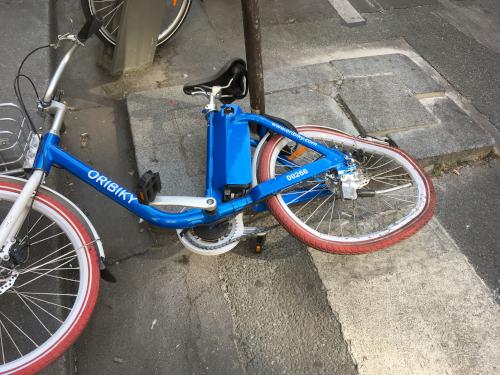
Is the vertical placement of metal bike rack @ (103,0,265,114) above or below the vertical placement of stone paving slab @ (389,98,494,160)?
above

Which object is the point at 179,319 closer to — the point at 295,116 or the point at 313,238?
the point at 313,238

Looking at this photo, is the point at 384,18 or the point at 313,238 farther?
the point at 384,18

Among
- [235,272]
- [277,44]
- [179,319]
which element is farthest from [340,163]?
[277,44]

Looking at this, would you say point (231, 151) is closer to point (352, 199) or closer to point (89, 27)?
point (352, 199)

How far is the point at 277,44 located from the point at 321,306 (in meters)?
2.97

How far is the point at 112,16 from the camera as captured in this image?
3.99m

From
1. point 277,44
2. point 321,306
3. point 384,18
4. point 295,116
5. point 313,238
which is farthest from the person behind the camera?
point 384,18

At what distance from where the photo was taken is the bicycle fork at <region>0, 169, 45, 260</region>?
1971 millimetres

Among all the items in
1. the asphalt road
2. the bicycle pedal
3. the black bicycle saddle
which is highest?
the black bicycle saddle

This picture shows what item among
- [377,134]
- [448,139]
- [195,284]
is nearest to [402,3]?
[448,139]

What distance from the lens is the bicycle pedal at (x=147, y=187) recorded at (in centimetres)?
212

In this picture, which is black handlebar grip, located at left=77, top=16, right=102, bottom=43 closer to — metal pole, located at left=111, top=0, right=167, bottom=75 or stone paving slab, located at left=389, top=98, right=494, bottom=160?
metal pole, located at left=111, top=0, right=167, bottom=75

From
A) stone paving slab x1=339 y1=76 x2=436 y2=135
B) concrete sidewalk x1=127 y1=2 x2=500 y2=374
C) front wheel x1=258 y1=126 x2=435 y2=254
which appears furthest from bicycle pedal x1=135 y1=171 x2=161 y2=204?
stone paving slab x1=339 y1=76 x2=436 y2=135

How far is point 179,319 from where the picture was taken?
8.43 ft
